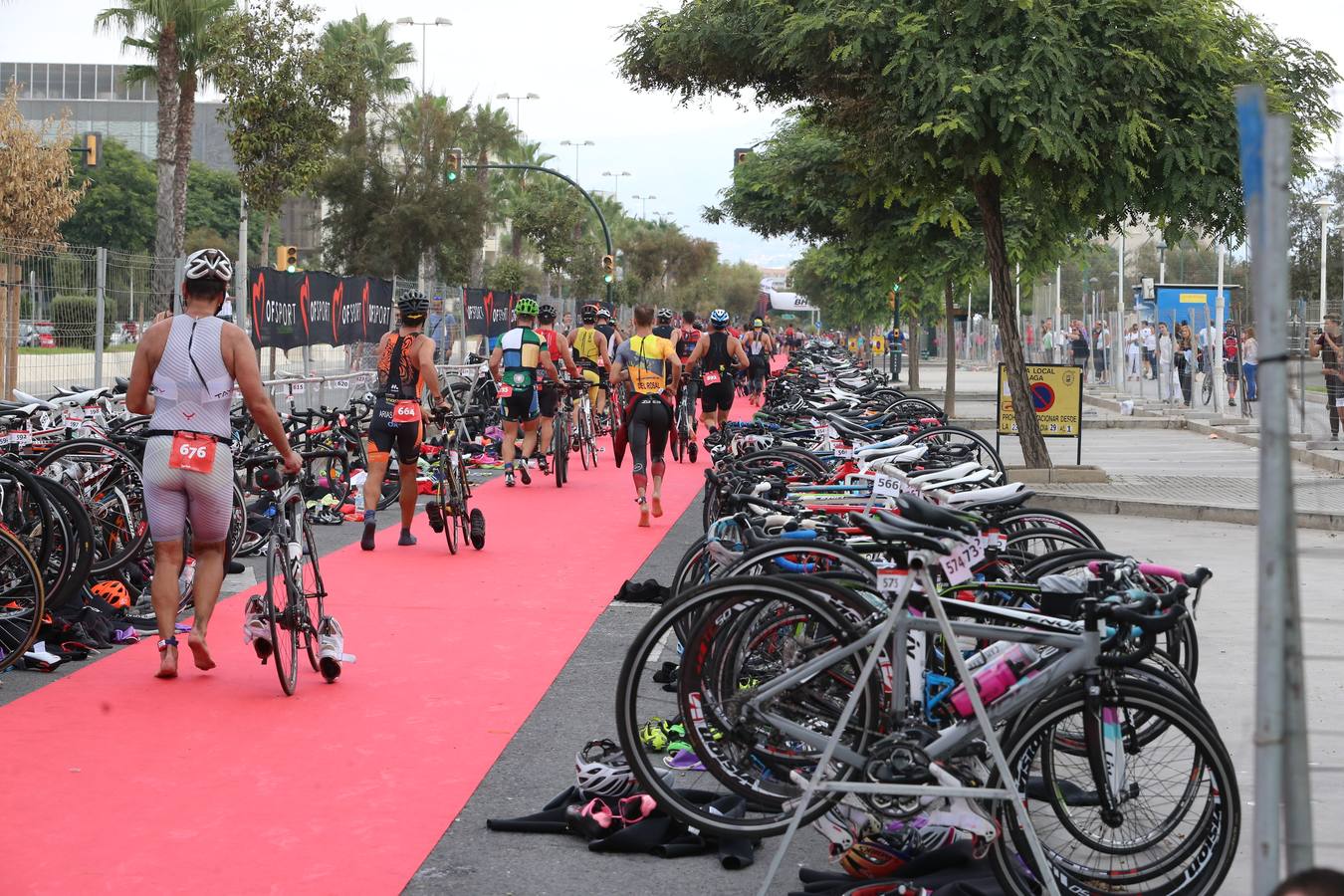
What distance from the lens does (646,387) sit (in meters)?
14.0

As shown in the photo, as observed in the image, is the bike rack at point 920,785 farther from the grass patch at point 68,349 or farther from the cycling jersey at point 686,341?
the cycling jersey at point 686,341

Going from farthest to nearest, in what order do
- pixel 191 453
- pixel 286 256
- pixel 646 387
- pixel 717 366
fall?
pixel 286 256
pixel 717 366
pixel 646 387
pixel 191 453

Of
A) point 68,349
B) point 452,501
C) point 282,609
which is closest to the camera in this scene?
point 282,609

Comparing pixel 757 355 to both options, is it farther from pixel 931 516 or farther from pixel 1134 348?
pixel 931 516

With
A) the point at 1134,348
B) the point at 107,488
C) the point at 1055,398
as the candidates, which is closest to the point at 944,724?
the point at 107,488

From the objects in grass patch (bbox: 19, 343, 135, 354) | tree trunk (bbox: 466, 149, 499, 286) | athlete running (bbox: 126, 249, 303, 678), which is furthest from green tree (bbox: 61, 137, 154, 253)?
athlete running (bbox: 126, 249, 303, 678)

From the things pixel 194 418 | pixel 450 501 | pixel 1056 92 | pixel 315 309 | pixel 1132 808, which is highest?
pixel 1056 92

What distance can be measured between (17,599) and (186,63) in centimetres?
3284

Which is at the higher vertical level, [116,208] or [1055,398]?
[116,208]

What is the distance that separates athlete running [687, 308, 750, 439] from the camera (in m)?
19.8

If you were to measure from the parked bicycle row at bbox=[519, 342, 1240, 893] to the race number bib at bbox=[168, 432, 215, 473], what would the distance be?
2.77 meters

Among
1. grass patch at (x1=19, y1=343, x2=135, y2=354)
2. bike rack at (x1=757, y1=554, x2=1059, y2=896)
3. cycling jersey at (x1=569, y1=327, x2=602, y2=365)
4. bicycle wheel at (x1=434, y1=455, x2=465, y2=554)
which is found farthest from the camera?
cycling jersey at (x1=569, y1=327, x2=602, y2=365)

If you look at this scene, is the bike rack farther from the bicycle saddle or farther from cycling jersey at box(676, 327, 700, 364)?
cycling jersey at box(676, 327, 700, 364)

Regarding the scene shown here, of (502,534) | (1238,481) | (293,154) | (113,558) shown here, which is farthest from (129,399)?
(293,154)
